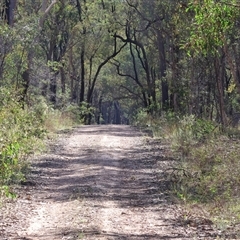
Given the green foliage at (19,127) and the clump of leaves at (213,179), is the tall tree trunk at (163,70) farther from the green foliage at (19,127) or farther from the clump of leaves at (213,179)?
the clump of leaves at (213,179)

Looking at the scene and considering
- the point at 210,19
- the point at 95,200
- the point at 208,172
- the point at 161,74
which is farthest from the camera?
the point at 161,74

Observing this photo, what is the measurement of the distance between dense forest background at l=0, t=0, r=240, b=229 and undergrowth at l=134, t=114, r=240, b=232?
0.09 ft

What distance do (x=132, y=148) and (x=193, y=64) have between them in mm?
7176

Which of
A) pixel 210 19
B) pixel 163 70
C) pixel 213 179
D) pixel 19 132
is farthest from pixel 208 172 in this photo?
pixel 163 70

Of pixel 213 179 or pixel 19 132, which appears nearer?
pixel 213 179

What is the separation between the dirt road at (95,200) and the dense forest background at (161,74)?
0.55m

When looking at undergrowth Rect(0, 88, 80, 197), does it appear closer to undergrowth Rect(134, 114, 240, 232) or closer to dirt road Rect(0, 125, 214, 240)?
dirt road Rect(0, 125, 214, 240)

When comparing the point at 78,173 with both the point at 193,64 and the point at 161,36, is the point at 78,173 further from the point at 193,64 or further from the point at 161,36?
the point at 161,36

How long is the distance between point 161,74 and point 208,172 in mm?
22751

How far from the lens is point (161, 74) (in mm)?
36656

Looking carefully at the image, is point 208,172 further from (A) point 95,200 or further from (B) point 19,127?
(B) point 19,127

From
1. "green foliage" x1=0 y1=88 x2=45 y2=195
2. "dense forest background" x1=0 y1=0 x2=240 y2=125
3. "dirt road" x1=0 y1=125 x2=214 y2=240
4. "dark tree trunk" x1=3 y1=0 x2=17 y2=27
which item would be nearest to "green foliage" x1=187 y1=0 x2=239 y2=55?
"dense forest background" x1=0 y1=0 x2=240 y2=125

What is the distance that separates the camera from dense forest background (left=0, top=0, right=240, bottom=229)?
39.1 ft

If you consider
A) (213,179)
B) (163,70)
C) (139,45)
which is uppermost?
(139,45)
